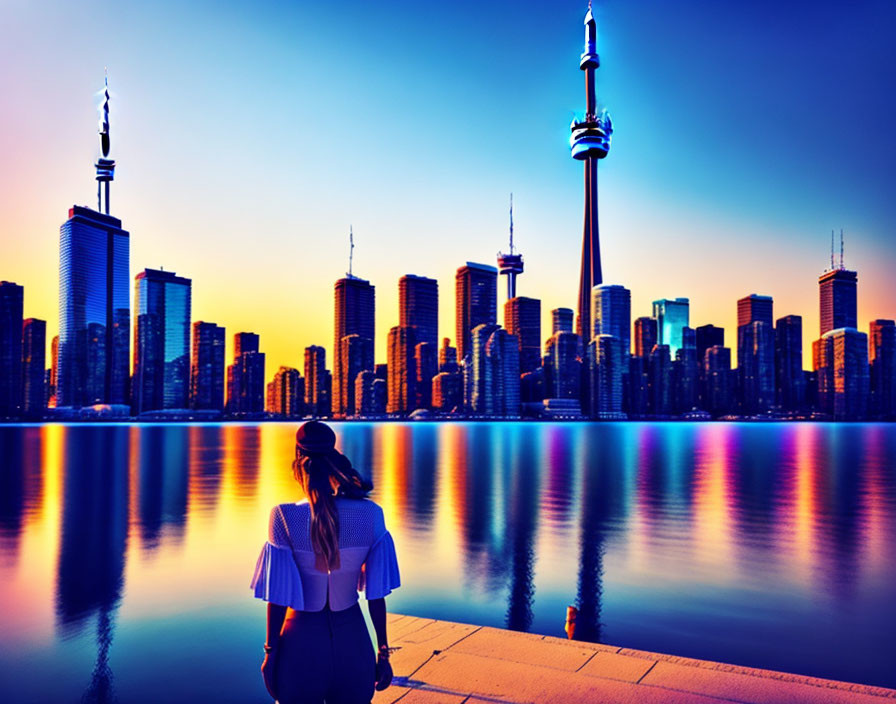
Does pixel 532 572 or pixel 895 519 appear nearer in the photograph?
pixel 532 572

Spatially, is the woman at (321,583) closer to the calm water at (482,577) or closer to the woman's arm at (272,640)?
the woman's arm at (272,640)

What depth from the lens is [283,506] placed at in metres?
5.32

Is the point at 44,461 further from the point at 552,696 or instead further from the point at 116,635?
the point at 552,696

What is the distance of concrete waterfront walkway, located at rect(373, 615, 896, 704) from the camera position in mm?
8273

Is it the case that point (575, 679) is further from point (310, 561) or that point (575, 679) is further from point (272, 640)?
point (310, 561)

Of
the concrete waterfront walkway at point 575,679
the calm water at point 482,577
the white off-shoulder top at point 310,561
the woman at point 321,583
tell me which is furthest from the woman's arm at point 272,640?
the calm water at point 482,577

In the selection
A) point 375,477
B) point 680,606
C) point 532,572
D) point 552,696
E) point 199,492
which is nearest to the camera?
point 552,696

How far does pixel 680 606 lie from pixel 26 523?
121 feet

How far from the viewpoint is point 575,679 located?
29.2 feet

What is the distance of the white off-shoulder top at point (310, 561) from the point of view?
5.26 m

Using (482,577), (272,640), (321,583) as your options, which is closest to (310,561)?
(321,583)

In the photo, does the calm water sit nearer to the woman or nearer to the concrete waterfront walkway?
the concrete waterfront walkway

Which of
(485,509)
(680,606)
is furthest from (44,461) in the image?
(680,606)

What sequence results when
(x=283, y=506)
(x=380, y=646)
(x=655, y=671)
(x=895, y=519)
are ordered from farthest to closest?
(x=895, y=519)
(x=655, y=671)
(x=380, y=646)
(x=283, y=506)
